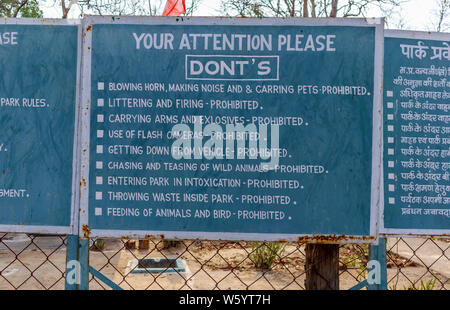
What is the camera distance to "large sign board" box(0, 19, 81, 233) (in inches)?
78.5

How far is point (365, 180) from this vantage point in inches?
76.5

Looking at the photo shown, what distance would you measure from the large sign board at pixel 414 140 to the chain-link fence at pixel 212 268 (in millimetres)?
2217

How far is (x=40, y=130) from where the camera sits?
2.01 metres

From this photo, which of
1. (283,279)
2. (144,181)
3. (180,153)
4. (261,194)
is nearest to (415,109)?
(261,194)

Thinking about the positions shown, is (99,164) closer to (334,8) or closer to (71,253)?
(71,253)

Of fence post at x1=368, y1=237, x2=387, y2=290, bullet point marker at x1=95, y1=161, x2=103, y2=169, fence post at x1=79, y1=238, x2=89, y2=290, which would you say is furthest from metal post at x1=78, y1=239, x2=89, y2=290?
fence post at x1=368, y1=237, x2=387, y2=290

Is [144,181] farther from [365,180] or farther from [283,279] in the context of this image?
[283,279]

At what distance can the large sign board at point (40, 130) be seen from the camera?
78.5 inches

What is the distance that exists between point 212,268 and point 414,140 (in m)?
4.63

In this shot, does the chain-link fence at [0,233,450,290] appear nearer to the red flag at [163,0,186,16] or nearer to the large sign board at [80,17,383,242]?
the red flag at [163,0,186,16]

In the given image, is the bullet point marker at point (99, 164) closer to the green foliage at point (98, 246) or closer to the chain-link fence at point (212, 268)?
the chain-link fence at point (212, 268)

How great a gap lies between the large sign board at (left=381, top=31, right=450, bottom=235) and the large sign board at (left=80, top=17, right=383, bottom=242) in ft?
0.33

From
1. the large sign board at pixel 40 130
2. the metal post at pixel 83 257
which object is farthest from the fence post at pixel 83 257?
the large sign board at pixel 40 130
